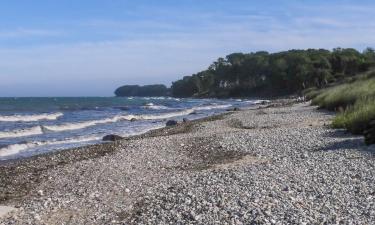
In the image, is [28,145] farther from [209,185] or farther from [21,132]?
[209,185]

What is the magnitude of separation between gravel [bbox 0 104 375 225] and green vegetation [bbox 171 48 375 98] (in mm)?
60924

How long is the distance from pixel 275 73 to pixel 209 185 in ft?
343

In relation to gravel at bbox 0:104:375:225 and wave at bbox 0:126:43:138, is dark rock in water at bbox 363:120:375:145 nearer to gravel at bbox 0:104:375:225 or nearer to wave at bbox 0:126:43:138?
gravel at bbox 0:104:375:225

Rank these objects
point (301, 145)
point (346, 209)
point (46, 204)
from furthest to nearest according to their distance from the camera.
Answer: point (301, 145), point (46, 204), point (346, 209)

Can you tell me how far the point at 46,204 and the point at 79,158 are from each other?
25.5ft

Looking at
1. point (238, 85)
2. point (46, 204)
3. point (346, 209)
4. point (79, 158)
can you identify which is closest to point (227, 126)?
point (79, 158)

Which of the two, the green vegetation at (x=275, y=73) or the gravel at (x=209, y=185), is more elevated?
the green vegetation at (x=275, y=73)

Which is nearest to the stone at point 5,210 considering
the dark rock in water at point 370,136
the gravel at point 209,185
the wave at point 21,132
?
the gravel at point 209,185

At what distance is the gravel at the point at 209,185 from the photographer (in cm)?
898

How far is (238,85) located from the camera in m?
137

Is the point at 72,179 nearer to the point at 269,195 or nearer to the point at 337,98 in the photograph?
the point at 269,195

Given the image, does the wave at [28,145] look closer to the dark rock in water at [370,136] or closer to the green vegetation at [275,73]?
the dark rock in water at [370,136]

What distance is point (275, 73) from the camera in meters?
114

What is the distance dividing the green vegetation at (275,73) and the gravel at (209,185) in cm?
6092
